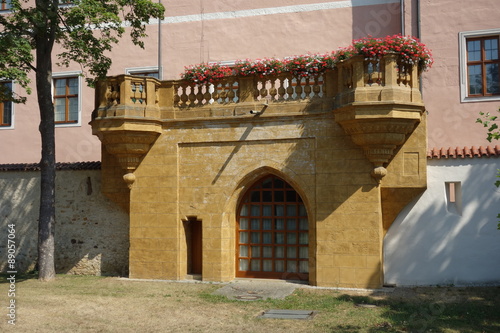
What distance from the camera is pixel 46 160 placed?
1257 cm

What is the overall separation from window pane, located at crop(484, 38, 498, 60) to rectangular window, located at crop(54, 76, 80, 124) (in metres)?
11.9

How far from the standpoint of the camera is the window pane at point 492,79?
14.6m

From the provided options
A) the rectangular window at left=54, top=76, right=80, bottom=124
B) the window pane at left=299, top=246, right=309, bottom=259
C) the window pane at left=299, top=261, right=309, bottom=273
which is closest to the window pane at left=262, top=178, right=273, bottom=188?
the window pane at left=299, top=246, right=309, bottom=259

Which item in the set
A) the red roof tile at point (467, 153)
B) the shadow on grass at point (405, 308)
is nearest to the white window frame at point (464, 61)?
the red roof tile at point (467, 153)

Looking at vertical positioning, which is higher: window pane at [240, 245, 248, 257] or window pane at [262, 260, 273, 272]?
window pane at [240, 245, 248, 257]

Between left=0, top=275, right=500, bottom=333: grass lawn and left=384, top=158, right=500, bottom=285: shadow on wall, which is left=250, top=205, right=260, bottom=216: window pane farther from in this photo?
left=384, top=158, right=500, bottom=285: shadow on wall

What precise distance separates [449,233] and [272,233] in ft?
12.0

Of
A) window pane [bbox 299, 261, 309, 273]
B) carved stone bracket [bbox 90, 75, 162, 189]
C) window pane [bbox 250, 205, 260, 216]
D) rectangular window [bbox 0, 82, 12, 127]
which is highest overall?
rectangular window [bbox 0, 82, 12, 127]

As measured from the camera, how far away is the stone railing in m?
11.0

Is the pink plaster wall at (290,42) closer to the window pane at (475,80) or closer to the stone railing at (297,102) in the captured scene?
the window pane at (475,80)

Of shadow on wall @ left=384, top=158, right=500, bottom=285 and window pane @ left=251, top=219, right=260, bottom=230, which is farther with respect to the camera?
window pane @ left=251, top=219, right=260, bottom=230

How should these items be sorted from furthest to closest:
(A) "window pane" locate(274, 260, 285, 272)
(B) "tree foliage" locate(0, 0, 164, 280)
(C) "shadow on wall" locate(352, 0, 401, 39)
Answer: (C) "shadow on wall" locate(352, 0, 401, 39) < (A) "window pane" locate(274, 260, 285, 272) < (B) "tree foliage" locate(0, 0, 164, 280)

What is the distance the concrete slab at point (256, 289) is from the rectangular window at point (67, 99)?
28.9 ft

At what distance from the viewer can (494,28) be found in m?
14.5
